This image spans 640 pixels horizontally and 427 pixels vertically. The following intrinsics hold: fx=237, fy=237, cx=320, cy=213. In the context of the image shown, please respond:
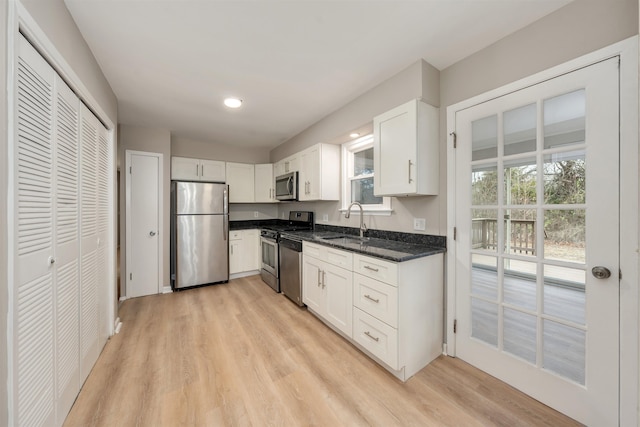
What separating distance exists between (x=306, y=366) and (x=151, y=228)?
292 cm

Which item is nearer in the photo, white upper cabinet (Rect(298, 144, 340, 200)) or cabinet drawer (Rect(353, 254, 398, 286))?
cabinet drawer (Rect(353, 254, 398, 286))

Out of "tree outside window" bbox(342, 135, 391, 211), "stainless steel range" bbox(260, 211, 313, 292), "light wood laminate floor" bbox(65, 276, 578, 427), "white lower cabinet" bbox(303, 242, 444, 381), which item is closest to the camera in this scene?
"light wood laminate floor" bbox(65, 276, 578, 427)

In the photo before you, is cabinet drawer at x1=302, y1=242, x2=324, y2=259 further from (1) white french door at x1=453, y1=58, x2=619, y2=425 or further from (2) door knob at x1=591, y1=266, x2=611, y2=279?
(2) door knob at x1=591, y1=266, x2=611, y2=279

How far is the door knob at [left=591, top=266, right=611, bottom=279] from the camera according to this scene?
1.29 meters

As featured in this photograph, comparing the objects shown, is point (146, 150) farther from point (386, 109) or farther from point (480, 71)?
point (480, 71)

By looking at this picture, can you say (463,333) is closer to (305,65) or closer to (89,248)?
(305,65)

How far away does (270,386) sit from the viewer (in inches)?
65.7

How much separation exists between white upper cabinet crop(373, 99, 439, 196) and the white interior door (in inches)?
126

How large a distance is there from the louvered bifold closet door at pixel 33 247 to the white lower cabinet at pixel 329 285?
1.90 m

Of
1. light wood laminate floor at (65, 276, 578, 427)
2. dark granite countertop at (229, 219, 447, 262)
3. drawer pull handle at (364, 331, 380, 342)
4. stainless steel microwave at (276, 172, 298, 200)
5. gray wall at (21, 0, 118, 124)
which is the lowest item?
light wood laminate floor at (65, 276, 578, 427)

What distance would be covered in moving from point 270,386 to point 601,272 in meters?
2.12

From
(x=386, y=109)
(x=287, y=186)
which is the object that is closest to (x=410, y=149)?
(x=386, y=109)

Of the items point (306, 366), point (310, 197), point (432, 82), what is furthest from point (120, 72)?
point (306, 366)

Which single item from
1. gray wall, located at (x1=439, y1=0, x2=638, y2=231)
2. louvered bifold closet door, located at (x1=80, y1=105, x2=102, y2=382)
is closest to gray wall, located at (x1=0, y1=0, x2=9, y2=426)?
louvered bifold closet door, located at (x1=80, y1=105, x2=102, y2=382)
